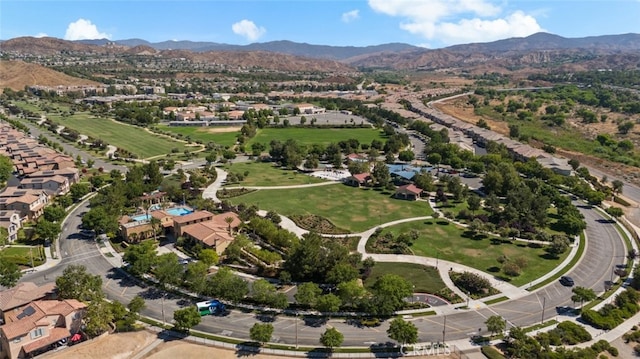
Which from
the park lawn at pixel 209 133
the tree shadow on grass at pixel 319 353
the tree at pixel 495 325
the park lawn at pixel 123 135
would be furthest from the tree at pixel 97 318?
the park lawn at pixel 209 133

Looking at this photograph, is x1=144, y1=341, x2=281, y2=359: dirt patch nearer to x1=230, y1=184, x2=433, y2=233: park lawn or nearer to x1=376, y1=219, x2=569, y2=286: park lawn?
x1=376, y1=219, x2=569, y2=286: park lawn

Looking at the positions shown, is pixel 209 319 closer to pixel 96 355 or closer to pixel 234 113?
pixel 96 355

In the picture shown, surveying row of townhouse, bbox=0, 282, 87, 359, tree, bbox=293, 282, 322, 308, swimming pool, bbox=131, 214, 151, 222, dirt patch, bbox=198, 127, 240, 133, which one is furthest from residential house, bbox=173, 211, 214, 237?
dirt patch, bbox=198, 127, 240, 133

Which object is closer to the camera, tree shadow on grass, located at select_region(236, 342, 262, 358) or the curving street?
tree shadow on grass, located at select_region(236, 342, 262, 358)

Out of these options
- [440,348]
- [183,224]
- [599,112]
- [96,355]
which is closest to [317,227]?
[183,224]

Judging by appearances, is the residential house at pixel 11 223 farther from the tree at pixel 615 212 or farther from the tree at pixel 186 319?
the tree at pixel 615 212

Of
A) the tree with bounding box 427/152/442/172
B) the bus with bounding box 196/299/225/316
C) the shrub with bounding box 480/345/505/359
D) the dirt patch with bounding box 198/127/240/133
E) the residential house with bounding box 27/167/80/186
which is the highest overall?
the dirt patch with bounding box 198/127/240/133
